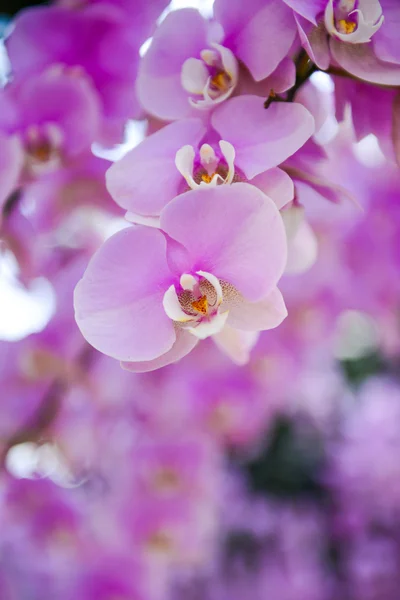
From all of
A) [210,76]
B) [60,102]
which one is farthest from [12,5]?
[210,76]

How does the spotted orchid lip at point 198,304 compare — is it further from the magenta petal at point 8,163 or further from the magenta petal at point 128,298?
the magenta petal at point 8,163

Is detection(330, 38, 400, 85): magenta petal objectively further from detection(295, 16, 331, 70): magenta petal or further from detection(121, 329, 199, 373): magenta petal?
detection(121, 329, 199, 373): magenta petal

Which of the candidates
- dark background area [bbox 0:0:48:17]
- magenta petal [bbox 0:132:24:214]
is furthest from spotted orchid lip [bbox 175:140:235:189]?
dark background area [bbox 0:0:48:17]

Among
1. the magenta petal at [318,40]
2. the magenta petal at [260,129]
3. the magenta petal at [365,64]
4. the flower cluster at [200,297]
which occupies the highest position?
the magenta petal at [318,40]

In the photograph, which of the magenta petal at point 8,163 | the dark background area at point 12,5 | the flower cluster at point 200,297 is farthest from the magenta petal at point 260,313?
the dark background area at point 12,5

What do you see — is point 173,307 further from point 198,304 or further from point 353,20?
point 353,20

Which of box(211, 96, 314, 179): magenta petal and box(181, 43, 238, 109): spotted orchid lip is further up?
box(181, 43, 238, 109): spotted orchid lip
